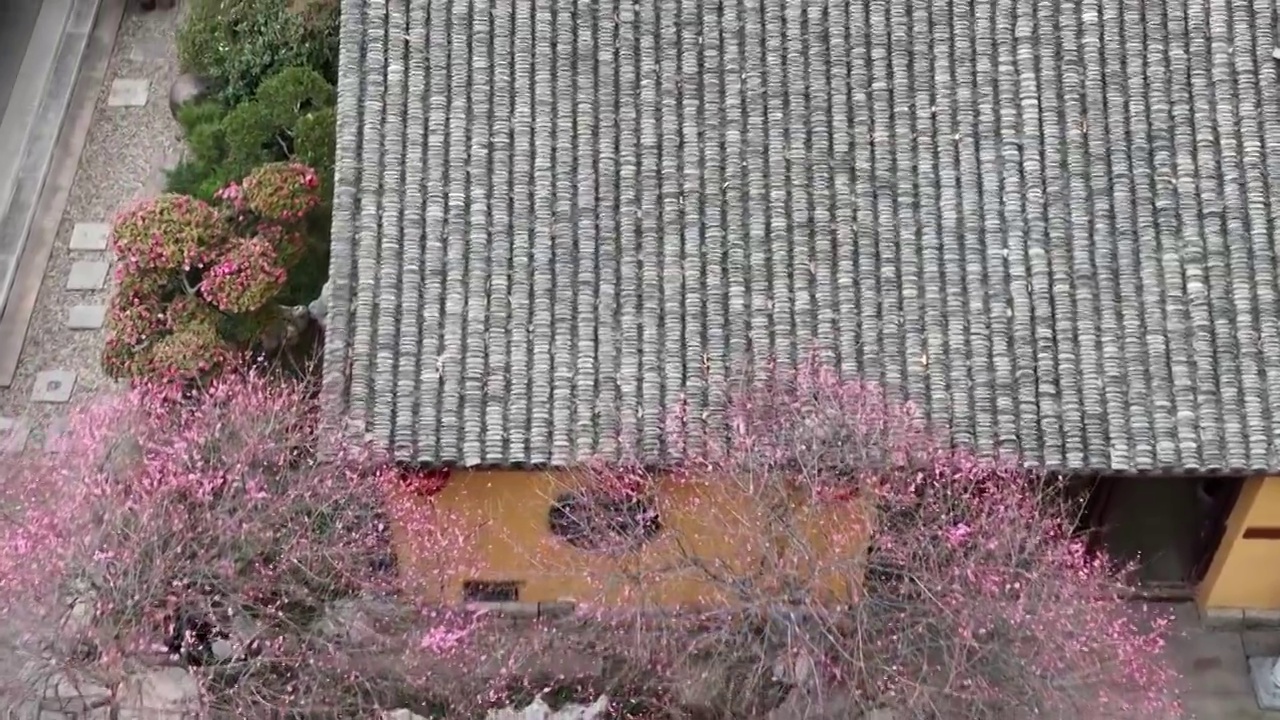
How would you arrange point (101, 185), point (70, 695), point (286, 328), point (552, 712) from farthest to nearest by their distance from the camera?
point (101, 185) → point (286, 328) → point (552, 712) → point (70, 695)

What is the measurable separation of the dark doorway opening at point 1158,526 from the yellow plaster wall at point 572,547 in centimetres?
504

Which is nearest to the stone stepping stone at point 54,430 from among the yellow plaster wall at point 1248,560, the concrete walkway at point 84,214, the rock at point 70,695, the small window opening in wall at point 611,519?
the concrete walkway at point 84,214

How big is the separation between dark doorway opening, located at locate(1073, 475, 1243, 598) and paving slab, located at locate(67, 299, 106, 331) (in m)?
16.4

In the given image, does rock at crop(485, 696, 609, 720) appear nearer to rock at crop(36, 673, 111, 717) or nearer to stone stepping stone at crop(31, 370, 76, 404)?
rock at crop(36, 673, 111, 717)

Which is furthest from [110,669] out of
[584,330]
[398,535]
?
[584,330]

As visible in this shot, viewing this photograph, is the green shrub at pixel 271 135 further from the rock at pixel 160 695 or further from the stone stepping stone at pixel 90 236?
the rock at pixel 160 695

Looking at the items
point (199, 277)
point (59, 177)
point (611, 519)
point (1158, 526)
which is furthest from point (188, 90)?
point (1158, 526)

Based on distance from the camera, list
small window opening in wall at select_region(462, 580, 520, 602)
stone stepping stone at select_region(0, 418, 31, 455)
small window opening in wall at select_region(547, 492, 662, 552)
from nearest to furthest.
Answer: small window opening in wall at select_region(547, 492, 662, 552), small window opening in wall at select_region(462, 580, 520, 602), stone stepping stone at select_region(0, 418, 31, 455)

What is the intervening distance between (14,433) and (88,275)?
3316mm

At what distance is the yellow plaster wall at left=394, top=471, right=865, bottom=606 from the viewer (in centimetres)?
1348

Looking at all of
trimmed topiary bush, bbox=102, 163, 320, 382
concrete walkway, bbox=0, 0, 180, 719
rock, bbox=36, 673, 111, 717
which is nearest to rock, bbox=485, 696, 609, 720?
rock, bbox=36, 673, 111, 717

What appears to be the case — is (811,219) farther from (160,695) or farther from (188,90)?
(188,90)

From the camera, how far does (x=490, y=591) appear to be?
15852mm

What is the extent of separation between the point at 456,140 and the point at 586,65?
6.15ft
